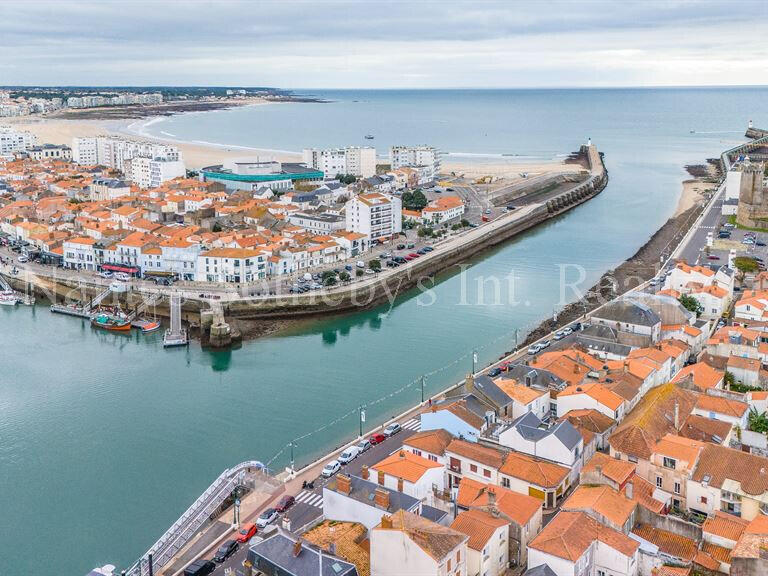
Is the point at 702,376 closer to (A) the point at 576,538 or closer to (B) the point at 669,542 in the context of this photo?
(B) the point at 669,542

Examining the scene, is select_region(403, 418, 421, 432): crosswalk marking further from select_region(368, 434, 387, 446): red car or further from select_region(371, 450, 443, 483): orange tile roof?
select_region(371, 450, 443, 483): orange tile roof

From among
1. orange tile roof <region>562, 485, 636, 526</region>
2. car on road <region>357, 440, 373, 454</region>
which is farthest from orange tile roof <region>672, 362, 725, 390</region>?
car on road <region>357, 440, 373, 454</region>

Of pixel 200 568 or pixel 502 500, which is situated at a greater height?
pixel 502 500

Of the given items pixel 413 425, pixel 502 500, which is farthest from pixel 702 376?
pixel 502 500

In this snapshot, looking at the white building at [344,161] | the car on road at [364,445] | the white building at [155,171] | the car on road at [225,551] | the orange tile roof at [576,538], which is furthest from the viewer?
the white building at [344,161]

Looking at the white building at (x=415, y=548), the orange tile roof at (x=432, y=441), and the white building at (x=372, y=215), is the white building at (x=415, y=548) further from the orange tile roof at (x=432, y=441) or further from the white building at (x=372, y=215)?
the white building at (x=372, y=215)

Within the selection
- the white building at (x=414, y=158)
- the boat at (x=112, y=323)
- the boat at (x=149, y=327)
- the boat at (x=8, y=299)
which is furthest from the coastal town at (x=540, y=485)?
the white building at (x=414, y=158)
